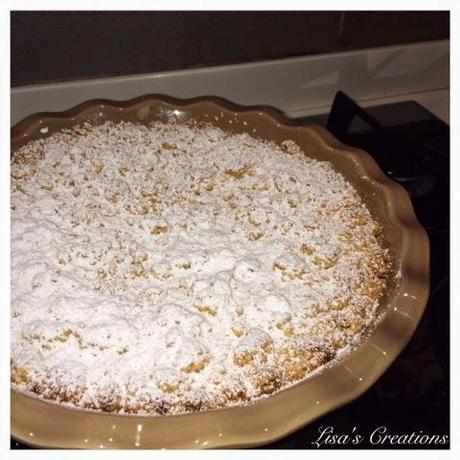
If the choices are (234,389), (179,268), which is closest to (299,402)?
(234,389)

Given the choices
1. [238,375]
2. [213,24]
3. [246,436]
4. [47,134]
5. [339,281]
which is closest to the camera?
[246,436]

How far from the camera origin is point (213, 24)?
1245 millimetres

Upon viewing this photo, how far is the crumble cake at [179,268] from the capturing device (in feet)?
2.37

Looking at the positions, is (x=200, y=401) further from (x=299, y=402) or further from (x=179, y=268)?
(x=179, y=268)

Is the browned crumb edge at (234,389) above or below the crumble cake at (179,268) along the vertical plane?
below

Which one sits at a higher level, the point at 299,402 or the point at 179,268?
the point at 179,268

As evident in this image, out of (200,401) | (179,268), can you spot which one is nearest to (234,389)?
(200,401)

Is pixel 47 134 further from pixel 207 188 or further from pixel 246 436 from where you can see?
pixel 246 436

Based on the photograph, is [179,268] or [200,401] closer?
[200,401]

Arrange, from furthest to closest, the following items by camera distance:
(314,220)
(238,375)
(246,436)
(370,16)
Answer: (370,16) → (314,220) → (238,375) → (246,436)

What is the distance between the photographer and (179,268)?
33.7 inches

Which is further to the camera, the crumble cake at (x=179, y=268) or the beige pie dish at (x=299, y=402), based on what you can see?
the crumble cake at (x=179, y=268)

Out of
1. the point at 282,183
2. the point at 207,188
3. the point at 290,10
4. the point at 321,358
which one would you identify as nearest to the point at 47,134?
the point at 207,188

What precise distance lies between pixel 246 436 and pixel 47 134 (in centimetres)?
82
